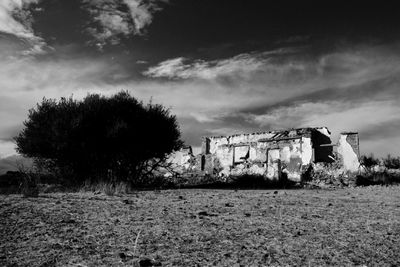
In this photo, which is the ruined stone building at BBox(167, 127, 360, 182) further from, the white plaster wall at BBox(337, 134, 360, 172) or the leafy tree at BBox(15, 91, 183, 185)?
the leafy tree at BBox(15, 91, 183, 185)

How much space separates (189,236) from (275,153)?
2305 centimetres

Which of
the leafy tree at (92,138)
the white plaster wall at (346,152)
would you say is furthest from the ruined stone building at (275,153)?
the leafy tree at (92,138)

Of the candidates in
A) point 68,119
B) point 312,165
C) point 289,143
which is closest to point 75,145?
point 68,119

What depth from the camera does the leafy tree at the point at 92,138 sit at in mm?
12555

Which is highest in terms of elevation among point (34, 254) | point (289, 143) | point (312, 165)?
point (289, 143)

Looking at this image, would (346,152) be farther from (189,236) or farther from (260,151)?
(189,236)

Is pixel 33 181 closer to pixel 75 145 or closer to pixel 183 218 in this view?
pixel 75 145

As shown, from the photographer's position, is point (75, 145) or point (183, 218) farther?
point (75, 145)

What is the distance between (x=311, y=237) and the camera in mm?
4289

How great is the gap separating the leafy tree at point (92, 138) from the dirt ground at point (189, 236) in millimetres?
6399

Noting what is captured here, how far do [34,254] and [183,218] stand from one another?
2.22m

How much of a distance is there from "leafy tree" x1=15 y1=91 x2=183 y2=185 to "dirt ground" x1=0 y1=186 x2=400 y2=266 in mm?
6399

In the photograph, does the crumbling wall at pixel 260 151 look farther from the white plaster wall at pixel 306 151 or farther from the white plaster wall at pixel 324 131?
the white plaster wall at pixel 324 131

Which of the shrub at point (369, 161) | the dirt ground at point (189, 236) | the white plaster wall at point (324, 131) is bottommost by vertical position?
the dirt ground at point (189, 236)
